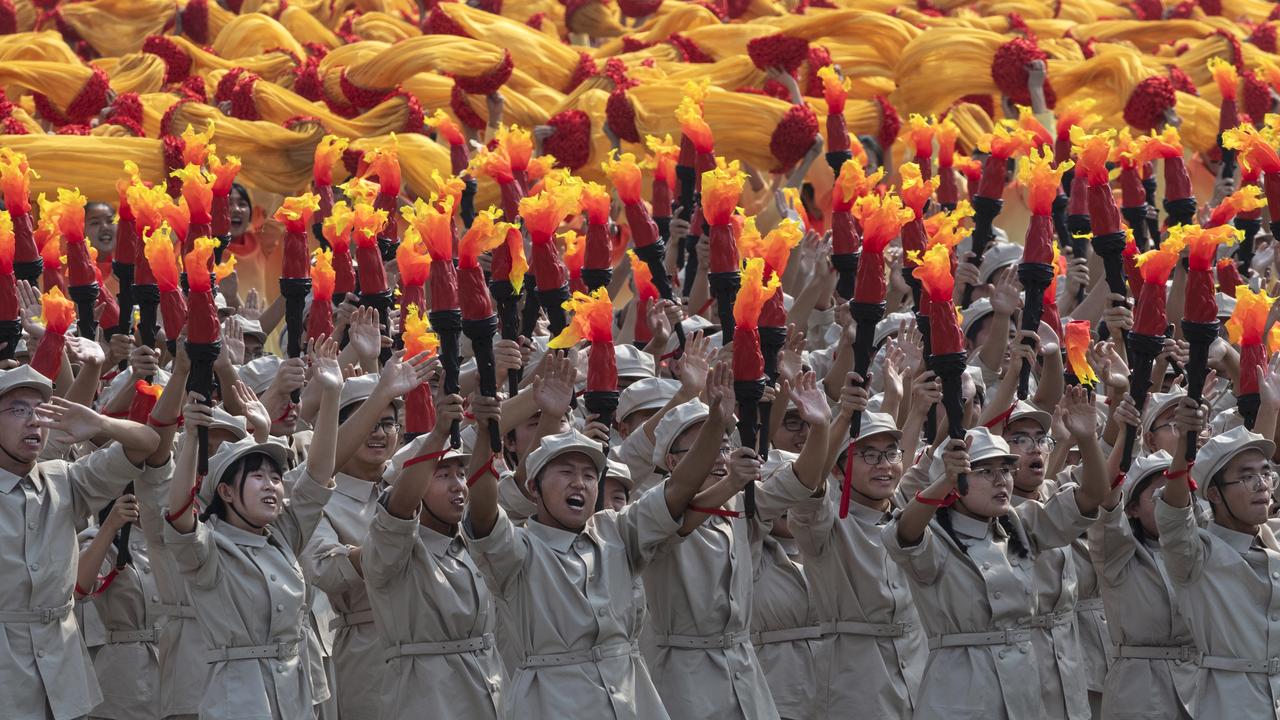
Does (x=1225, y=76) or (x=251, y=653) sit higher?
(x=251, y=653)

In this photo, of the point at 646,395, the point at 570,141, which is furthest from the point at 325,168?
the point at 570,141

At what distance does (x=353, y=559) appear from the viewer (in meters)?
7.79

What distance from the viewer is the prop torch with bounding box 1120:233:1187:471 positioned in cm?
771

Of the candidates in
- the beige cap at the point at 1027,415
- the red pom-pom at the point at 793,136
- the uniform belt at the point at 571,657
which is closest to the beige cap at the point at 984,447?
the beige cap at the point at 1027,415

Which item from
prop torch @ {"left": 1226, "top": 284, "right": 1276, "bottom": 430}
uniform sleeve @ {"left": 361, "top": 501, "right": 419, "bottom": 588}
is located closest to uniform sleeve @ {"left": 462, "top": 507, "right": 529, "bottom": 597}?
uniform sleeve @ {"left": 361, "top": 501, "right": 419, "bottom": 588}

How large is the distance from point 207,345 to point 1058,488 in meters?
3.81

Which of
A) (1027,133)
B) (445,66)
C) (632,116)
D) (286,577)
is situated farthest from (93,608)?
(445,66)

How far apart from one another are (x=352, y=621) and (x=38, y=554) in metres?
1.43

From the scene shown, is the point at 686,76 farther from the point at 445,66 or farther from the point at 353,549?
the point at 353,549

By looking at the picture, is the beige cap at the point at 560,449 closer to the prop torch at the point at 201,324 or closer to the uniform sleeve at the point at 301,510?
the uniform sleeve at the point at 301,510

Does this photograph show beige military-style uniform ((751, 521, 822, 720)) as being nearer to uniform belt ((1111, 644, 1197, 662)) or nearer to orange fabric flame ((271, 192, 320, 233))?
uniform belt ((1111, 644, 1197, 662))

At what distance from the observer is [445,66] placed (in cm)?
1586

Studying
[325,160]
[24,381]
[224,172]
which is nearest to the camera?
[24,381]

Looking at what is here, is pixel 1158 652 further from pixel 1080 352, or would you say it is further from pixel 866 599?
pixel 1080 352
